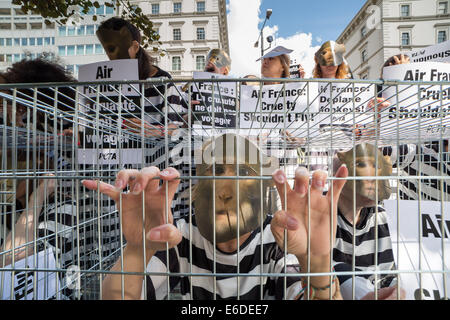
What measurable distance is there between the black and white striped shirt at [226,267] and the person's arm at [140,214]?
0.20m

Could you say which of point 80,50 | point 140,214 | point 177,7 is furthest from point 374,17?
point 140,214

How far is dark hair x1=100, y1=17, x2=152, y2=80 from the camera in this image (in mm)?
1519

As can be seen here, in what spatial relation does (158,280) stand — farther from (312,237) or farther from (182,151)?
(182,151)

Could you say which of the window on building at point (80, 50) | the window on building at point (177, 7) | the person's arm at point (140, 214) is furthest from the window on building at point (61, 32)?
the person's arm at point (140, 214)

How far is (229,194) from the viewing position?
2.56ft

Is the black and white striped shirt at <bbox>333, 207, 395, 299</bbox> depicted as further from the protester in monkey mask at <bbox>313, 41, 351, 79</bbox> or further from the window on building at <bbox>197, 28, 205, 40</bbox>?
the window on building at <bbox>197, 28, 205, 40</bbox>

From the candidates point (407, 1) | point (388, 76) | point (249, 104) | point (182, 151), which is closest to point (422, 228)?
point (249, 104)

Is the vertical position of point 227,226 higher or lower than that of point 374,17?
lower

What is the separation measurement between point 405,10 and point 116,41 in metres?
20.7

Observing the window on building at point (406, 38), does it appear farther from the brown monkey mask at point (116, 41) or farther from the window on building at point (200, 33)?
the brown monkey mask at point (116, 41)

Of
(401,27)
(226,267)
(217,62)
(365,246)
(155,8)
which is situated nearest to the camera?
(226,267)

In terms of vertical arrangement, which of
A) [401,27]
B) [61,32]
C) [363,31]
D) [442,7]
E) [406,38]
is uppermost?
[442,7]

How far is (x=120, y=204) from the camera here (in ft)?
2.10

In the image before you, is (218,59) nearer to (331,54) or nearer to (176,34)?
(331,54)
